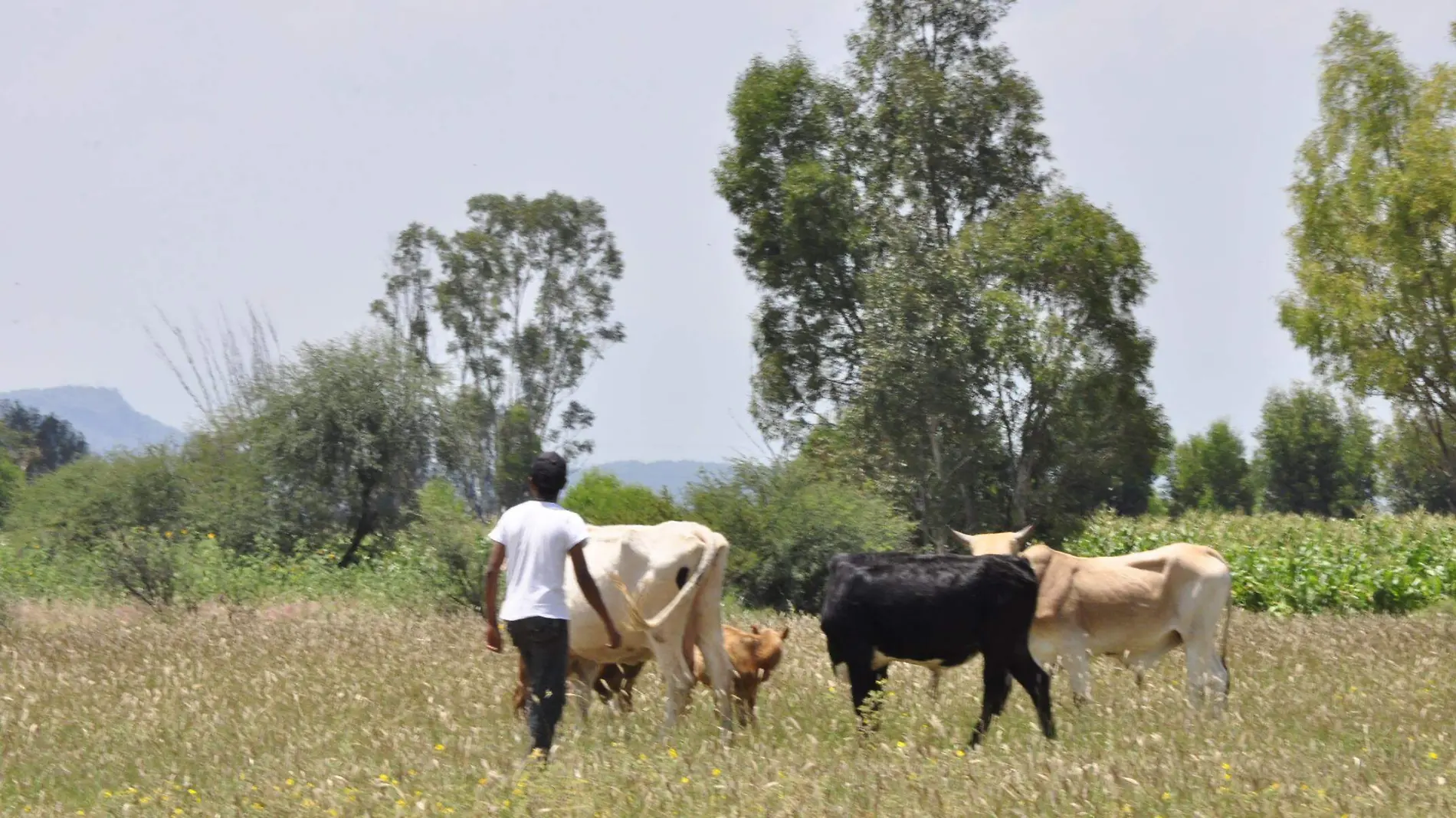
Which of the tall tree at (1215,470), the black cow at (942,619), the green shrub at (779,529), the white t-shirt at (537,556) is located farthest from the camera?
the tall tree at (1215,470)

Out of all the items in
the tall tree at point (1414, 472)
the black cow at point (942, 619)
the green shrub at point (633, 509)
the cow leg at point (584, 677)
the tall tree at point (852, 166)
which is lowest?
the cow leg at point (584, 677)

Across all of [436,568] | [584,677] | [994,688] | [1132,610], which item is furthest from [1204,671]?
[436,568]

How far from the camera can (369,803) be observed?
7.21m

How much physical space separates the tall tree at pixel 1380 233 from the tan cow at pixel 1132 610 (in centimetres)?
2141

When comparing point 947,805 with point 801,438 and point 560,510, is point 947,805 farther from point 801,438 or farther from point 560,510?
point 801,438

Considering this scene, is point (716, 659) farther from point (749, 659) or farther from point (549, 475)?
point (549, 475)

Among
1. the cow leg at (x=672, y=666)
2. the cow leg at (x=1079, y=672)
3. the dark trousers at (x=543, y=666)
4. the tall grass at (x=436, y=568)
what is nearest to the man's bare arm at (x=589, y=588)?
the dark trousers at (x=543, y=666)

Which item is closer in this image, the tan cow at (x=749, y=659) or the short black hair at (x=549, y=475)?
the short black hair at (x=549, y=475)

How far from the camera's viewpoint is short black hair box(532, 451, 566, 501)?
8586 mm

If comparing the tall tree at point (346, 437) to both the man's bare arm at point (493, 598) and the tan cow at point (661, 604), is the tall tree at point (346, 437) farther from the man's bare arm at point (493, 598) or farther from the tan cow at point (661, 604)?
the man's bare arm at point (493, 598)

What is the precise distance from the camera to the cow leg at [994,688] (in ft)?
30.9

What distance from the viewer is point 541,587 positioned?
8.45m

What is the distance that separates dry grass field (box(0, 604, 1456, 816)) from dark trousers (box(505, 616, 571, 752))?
195 mm

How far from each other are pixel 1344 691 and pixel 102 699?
8840 mm
